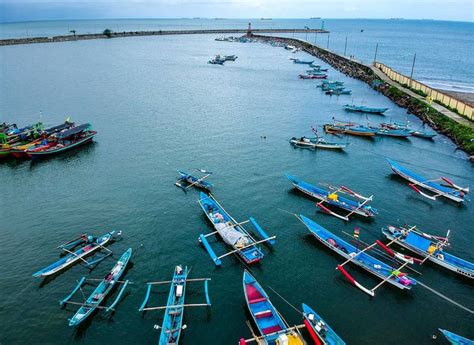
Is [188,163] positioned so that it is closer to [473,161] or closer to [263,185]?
[263,185]

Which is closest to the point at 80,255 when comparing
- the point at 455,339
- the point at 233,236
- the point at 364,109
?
the point at 233,236

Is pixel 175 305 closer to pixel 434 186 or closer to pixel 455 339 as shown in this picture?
pixel 455 339

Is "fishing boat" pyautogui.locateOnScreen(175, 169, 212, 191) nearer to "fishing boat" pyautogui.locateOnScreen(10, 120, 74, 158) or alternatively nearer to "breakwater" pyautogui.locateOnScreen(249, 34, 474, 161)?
"fishing boat" pyautogui.locateOnScreen(10, 120, 74, 158)

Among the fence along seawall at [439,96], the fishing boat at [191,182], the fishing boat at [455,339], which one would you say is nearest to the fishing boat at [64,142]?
the fishing boat at [191,182]

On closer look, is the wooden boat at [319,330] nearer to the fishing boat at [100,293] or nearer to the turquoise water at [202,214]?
the turquoise water at [202,214]

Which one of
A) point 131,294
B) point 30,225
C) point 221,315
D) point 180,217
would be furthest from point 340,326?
point 30,225
